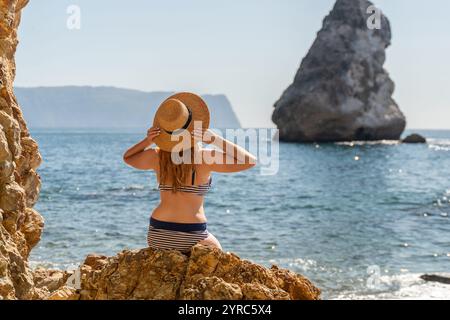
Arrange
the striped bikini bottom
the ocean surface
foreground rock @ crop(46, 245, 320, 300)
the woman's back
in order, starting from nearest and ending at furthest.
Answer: foreground rock @ crop(46, 245, 320, 300) → the striped bikini bottom → the woman's back → the ocean surface

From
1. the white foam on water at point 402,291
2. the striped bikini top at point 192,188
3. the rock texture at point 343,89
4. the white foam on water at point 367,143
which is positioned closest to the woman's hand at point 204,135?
the striped bikini top at point 192,188

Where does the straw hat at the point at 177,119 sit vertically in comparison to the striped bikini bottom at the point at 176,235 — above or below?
above

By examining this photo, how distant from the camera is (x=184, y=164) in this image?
5.09 meters

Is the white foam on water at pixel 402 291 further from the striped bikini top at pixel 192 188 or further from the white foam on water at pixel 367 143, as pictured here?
the white foam on water at pixel 367 143

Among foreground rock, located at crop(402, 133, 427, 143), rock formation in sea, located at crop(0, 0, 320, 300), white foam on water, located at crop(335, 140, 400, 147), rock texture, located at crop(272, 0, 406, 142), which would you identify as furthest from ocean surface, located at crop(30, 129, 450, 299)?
foreground rock, located at crop(402, 133, 427, 143)

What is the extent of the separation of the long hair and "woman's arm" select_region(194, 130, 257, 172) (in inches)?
5.4

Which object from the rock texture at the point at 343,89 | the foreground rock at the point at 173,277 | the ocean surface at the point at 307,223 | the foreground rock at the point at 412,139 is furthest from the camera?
the foreground rock at the point at 412,139

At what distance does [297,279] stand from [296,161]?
50.2m

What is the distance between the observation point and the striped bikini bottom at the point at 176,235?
16.4 ft

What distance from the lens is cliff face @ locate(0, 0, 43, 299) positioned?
5852 millimetres

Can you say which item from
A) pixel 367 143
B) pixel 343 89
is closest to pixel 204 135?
pixel 343 89

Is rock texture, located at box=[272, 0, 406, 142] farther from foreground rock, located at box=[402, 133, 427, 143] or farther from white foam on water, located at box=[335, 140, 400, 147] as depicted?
foreground rock, located at box=[402, 133, 427, 143]

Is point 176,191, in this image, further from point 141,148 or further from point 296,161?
point 296,161
